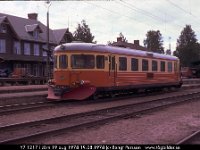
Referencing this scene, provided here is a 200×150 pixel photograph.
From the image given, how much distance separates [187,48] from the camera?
351 feet

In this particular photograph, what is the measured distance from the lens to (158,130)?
38.1ft

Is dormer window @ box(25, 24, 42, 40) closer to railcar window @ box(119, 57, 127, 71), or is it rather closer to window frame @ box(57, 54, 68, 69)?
railcar window @ box(119, 57, 127, 71)

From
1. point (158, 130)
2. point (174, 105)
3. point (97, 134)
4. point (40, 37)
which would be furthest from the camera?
point (40, 37)

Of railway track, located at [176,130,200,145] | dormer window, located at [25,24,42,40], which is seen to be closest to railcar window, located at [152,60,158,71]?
railway track, located at [176,130,200,145]

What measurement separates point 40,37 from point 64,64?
134ft

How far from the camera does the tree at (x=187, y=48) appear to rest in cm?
10588

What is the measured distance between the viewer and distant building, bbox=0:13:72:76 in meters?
53.6

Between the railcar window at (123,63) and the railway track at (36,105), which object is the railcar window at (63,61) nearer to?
the railway track at (36,105)

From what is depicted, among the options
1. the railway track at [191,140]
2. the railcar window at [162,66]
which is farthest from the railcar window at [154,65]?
the railway track at [191,140]

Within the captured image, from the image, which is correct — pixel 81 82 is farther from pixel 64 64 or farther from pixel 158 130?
pixel 158 130

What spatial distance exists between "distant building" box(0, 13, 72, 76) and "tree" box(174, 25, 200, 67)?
49592 millimetres

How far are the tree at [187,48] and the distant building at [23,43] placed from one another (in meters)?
49.6

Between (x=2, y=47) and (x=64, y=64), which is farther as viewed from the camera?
(x=2, y=47)

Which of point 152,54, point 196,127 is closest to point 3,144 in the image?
point 196,127
